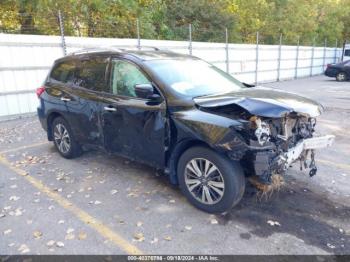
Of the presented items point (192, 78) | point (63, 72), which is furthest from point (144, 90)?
point (63, 72)

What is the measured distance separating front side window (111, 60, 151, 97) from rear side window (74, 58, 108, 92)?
0.19 m

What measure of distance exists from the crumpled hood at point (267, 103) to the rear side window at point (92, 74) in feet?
5.08

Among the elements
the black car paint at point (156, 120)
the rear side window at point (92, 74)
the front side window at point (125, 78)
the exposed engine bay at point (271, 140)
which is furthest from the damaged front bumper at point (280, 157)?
the rear side window at point (92, 74)

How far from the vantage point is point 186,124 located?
354 cm

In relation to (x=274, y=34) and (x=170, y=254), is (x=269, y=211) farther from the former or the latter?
(x=274, y=34)

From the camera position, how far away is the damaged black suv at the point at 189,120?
3.26 metres

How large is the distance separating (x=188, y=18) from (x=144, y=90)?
1853 centimetres

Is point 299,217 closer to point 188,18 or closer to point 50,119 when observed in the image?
point 50,119

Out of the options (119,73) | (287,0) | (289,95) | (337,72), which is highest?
(287,0)

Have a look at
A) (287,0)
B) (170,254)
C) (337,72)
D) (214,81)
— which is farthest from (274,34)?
(170,254)

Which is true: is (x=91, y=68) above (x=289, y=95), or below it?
above

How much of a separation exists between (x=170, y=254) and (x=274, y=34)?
2810 centimetres

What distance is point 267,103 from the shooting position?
3322 millimetres

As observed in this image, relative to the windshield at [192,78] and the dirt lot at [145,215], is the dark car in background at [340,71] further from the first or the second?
the windshield at [192,78]
